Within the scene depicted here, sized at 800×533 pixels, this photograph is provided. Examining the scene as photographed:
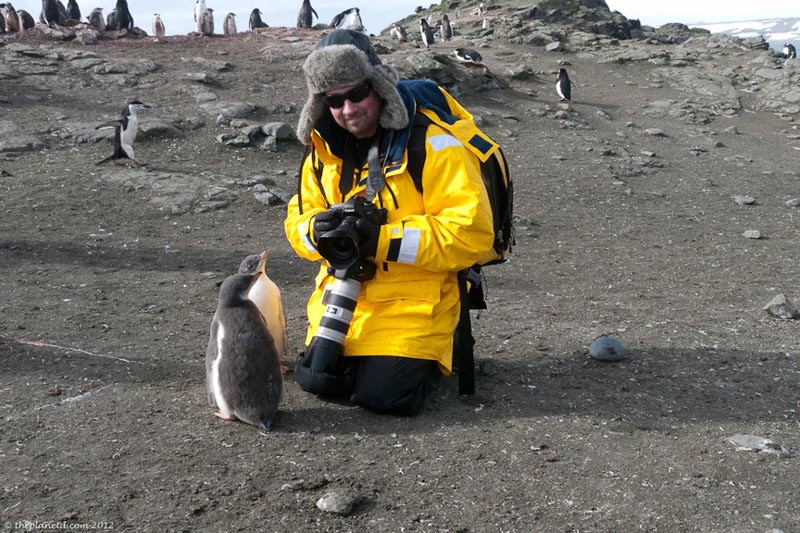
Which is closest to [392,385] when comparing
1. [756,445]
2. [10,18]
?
[756,445]

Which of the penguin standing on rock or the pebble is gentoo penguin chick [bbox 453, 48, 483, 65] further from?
the pebble

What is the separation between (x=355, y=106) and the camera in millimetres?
3244

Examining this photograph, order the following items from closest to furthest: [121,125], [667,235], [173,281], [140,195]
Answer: [173,281], [667,235], [140,195], [121,125]

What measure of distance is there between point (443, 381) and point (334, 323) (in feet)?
2.20

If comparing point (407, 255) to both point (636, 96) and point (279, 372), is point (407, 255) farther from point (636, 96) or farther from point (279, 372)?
point (636, 96)

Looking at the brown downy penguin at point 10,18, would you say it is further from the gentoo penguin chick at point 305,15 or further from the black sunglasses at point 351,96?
the black sunglasses at point 351,96

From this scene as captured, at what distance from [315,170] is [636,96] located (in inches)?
546

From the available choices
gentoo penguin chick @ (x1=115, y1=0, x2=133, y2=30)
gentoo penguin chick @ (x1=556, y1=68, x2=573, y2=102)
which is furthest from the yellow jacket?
gentoo penguin chick @ (x1=115, y1=0, x2=133, y2=30)

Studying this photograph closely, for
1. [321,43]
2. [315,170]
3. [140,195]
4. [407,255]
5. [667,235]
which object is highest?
[321,43]

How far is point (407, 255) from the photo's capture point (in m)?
3.17

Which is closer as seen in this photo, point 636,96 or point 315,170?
point 315,170

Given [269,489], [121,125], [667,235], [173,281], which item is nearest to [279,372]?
[269,489]

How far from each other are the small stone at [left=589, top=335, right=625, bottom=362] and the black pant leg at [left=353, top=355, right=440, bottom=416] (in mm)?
1087

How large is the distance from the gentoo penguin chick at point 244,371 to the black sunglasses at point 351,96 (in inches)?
38.6
